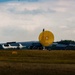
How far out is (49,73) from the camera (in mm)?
33906

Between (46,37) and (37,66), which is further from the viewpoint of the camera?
(46,37)

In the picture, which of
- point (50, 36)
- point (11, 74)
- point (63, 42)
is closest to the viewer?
point (11, 74)

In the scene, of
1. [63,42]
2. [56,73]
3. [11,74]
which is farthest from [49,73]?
[63,42]

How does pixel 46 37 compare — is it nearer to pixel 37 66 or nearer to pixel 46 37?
pixel 46 37

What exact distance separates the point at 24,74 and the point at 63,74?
10.7 ft

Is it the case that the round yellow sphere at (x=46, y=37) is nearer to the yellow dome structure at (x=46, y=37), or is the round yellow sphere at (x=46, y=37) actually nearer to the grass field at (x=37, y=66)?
the yellow dome structure at (x=46, y=37)

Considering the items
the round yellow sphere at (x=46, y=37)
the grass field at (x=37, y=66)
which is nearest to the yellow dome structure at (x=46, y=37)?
the round yellow sphere at (x=46, y=37)

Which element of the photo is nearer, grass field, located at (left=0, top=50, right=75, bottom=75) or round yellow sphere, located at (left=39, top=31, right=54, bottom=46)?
grass field, located at (left=0, top=50, right=75, bottom=75)

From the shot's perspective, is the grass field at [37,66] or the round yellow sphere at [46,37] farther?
the round yellow sphere at [46,37]

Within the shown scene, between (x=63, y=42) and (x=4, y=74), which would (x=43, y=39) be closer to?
(x=4, y=74)

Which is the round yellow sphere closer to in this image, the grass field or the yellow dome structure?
the yellow dome structure

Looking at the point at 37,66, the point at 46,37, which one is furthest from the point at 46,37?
the point at 37,66

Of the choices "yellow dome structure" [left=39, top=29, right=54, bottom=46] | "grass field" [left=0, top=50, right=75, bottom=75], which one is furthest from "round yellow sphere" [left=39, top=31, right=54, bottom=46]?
"grass field" [left=0, top=50, right=75, bottom=75]

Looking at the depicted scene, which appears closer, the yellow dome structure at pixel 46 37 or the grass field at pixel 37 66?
the grass field at pixel 37 66
